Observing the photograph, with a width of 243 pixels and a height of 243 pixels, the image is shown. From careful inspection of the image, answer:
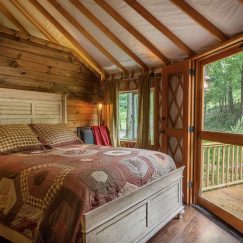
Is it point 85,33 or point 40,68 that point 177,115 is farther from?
point 40,68

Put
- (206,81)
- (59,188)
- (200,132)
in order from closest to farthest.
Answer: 1. (59,188)
2. (200,132)
3. (206,81)

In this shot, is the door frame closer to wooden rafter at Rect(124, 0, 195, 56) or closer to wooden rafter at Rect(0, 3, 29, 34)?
wooden rafter at Rect(124, 0, 195, 56)

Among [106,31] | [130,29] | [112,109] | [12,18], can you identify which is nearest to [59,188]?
[130,29]

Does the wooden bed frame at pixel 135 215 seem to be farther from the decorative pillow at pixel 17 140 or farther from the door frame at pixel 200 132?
the decorative pillow at pixel 17 140

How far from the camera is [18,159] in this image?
2.14 m

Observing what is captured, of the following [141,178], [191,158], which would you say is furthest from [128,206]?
[191,158]

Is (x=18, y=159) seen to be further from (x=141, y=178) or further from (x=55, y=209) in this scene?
(x=141, y=178)

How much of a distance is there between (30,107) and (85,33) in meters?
1.51

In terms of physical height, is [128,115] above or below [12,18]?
below

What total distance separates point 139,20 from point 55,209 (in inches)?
100

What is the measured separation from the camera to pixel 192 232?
2449mm

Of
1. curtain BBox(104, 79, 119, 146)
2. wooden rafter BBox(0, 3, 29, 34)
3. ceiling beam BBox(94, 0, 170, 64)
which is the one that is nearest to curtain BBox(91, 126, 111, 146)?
curtain BBox(104, 79, 119, 146)

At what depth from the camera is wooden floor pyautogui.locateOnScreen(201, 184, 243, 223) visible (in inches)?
119

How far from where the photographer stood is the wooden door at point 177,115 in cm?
326
